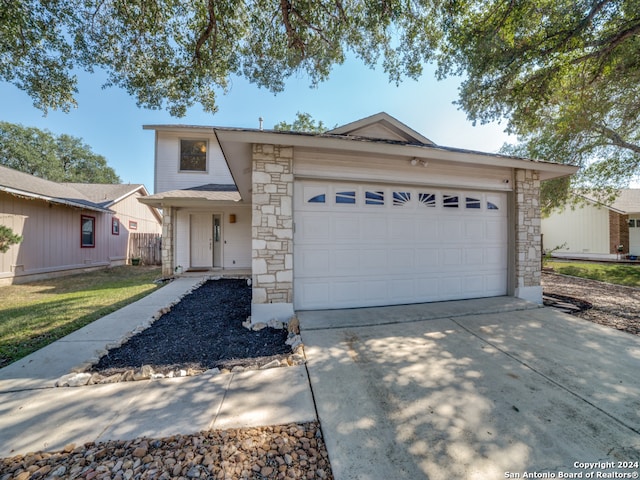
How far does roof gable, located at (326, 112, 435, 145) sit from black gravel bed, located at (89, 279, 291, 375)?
4.85 meters

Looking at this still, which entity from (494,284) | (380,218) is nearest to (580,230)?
(494,284)

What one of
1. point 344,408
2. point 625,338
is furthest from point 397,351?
point 625,338

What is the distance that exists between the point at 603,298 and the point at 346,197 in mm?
7148

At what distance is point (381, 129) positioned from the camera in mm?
6422

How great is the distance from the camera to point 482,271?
5531mm

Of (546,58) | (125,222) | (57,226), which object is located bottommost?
(57,226)

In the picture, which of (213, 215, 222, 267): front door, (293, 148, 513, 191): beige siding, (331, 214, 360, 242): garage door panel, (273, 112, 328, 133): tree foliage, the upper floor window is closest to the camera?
(293, 148, 513, 191): beige siding

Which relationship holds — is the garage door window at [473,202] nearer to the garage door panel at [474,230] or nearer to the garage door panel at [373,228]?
→ the garage door panel at [474,230]

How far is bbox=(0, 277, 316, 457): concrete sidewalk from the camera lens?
195 centimetres

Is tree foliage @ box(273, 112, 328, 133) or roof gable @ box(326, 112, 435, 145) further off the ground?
tree foliage @ box(273, 112, 328, 133)

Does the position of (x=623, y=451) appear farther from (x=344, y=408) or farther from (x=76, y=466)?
(x=76, y=466)

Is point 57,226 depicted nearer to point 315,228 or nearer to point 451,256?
point 315,228

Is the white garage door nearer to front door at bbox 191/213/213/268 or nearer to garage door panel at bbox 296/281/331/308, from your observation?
garage door panel at bbox 296/281/331/308

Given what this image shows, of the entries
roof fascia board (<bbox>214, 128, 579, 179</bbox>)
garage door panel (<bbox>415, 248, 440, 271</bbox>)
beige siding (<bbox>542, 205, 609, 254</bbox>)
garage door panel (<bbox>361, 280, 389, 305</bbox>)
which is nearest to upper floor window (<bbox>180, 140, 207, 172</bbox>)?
roof fascia board (<bbox>214, 128, 579, 179</bbox>)
